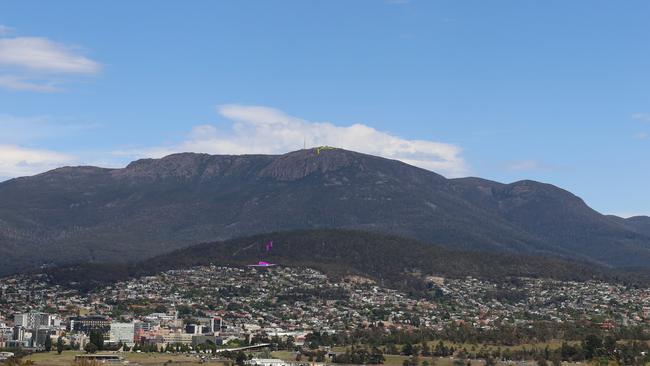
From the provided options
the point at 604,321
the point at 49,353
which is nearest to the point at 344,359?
the point at 49,353

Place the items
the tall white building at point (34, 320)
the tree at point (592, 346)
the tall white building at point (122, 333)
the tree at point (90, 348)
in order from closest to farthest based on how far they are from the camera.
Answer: the tree at point (592, 346)
the tree at point (90, 348)
the tall white building at point (122, 333)
the tall white building at point (34, 320)

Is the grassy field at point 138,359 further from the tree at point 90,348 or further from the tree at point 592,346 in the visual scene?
the tree at point 592,346

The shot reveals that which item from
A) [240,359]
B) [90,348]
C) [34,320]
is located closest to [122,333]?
[34,320]

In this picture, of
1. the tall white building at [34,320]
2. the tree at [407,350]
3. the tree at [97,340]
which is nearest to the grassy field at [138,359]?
the tree at [97,340]

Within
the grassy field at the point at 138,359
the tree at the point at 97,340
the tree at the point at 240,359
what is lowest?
the grassy field at the point at 138,359

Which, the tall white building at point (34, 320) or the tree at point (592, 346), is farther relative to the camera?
the tall white building at point (34, 320)

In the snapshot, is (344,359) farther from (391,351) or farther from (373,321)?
(373,321)

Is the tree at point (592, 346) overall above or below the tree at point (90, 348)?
above
